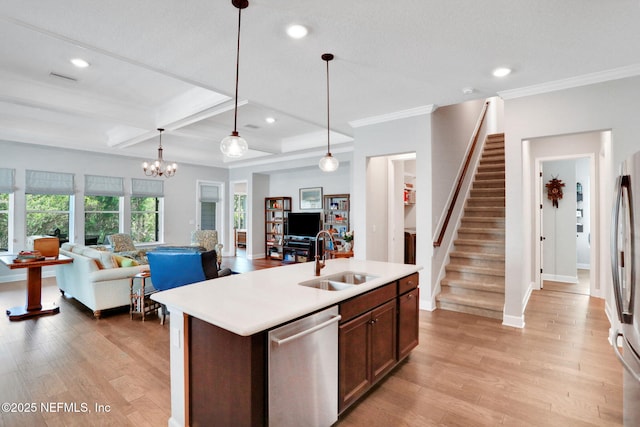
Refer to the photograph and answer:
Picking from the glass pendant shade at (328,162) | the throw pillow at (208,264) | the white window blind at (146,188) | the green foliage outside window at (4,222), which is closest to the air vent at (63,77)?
the throw pillow at (208,264)

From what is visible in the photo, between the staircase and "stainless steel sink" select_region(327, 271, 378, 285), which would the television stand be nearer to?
the staircase

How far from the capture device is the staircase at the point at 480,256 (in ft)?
14.4

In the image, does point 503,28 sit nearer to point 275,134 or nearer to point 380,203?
point 380,203

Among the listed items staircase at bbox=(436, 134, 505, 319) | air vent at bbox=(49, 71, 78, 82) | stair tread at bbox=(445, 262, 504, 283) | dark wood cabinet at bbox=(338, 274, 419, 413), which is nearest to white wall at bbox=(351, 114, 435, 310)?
staircase at bbox=(436, 134, 505, 319)

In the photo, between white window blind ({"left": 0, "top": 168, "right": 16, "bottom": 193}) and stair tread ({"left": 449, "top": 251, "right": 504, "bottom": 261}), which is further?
white window blind ({"left": 0, "top": 168, "right": 16, "bottom": 193})

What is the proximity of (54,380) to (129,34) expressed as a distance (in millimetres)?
2885

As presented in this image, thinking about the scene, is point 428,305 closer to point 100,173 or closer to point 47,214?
point 100,173

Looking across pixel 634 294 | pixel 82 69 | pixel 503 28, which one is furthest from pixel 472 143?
pixel 82 69

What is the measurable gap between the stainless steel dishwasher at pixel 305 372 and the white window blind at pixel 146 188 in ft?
26.1

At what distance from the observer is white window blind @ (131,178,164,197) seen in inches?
325

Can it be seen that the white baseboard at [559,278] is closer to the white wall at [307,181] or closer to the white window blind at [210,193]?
the white wall at [307,181]

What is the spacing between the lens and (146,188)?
334 inches

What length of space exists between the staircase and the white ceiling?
230 cm

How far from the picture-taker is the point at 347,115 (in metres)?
4.79
